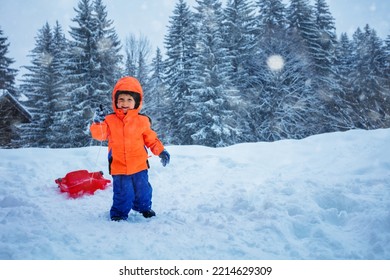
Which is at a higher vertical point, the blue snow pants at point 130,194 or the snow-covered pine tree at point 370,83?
the snow-covered pine tree at point 370,83

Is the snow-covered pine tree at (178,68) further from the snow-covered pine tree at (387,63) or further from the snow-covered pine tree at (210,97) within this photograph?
the snow-covered pine tree at (387,63)

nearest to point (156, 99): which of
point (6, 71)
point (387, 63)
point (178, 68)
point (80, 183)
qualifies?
point (178, 68)

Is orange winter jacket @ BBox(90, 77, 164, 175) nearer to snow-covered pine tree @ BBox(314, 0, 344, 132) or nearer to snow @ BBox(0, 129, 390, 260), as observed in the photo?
snow @ BBox(0, 129, 390, 260)

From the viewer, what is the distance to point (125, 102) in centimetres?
334

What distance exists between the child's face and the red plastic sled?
4.50 ft

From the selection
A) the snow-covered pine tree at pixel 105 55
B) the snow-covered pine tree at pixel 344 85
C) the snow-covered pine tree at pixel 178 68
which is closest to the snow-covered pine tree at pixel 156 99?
the snow-covered pine tree at pixel 178 68

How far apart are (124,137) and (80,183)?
4.08ft

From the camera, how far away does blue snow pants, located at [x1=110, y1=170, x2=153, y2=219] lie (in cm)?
319

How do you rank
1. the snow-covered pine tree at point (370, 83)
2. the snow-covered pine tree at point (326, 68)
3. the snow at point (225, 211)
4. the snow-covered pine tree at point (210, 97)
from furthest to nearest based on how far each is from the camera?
1. the snow-covered pine tree at point (326, 68)
2. the snow-covered pine tree at point (370, 83)
3. the snow-covered pine tree at point (210, 97)
4. the snow at point (225, 211)

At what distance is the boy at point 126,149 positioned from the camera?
10.6ft

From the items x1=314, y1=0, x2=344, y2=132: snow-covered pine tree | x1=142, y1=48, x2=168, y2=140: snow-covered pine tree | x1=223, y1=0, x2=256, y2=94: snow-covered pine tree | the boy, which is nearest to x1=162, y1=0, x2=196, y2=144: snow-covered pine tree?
x1=142, y1=48, x2=168, y2=140: snow-covered pine tree

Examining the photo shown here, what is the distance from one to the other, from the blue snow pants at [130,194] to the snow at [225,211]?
157 mm

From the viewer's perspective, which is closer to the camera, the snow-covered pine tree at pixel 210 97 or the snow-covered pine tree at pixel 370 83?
the snow-covered pine tree at pixel 210 97
